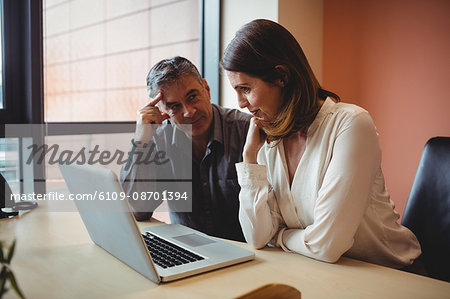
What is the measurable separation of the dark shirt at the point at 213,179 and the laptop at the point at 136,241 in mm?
437

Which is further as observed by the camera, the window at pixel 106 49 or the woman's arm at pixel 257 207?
the window at pixel 106 49

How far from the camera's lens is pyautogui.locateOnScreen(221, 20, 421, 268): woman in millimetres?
1071

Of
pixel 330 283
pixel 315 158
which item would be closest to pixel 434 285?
pixel 330 283

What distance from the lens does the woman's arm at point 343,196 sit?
1042 millimetres

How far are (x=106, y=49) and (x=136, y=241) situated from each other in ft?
6.11

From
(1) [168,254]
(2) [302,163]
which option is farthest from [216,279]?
(2) [302,163]

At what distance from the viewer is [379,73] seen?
2.45 m

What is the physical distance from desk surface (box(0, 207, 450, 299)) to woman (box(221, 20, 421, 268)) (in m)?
0.11

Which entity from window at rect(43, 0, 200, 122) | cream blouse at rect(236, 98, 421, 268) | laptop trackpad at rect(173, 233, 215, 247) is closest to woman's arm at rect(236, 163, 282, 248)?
cream blouse at rect(236, 98, 421, 268)

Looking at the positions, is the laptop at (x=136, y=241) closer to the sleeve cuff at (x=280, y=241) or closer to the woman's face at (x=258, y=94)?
the sleeve cuff at (x=280, y=241)

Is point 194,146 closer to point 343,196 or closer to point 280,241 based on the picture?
point 280,241

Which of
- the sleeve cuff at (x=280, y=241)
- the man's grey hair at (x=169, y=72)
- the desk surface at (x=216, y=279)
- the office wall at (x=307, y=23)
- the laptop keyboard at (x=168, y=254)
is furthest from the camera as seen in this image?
the office wall at (x=307, y=23)

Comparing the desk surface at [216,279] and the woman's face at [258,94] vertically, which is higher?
the woman's face at [258,94]

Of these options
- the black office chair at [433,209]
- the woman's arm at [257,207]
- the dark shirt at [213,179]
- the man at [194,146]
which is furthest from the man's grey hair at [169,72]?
the black office chair at [433,209]
